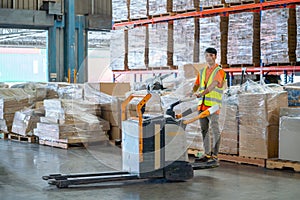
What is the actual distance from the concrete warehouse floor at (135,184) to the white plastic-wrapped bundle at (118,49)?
16.2 ft

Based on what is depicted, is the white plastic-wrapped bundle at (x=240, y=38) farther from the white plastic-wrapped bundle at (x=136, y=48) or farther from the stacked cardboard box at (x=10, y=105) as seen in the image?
the stacked cardboard box at (x=10, y=105)

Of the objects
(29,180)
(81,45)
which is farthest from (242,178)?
(81,45)

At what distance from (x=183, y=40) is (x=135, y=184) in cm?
564

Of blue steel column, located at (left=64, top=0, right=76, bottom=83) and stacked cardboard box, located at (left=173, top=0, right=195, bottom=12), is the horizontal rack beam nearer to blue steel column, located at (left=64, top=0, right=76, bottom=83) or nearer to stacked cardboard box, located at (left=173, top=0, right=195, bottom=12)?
stacked cardboard box, located at (left=173, top=0, right=195, bottom=12)

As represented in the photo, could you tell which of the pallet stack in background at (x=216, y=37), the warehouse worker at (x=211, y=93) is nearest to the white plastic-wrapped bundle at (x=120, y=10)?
the pallet stack in background at (x=216, y=37)

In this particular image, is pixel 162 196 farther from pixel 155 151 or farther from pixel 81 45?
pixel 81 45

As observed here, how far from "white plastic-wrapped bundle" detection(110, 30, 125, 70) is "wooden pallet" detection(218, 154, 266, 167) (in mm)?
5785

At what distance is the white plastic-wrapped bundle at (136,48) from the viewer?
12828 mm

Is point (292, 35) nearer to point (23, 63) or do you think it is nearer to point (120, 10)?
point (120, 10)

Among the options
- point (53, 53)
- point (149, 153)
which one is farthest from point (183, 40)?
point (53, 53)

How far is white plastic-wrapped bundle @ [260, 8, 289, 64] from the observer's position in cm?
977

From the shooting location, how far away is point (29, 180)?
6777 mm

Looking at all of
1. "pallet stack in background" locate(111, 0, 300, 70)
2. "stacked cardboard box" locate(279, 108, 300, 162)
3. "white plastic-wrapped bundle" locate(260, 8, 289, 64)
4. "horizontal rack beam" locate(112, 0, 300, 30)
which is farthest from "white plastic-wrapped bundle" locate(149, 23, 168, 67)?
"stacked cardboard box" locate(279, 108, 300, 162)

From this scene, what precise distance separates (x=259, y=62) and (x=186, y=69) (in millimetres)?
1616
